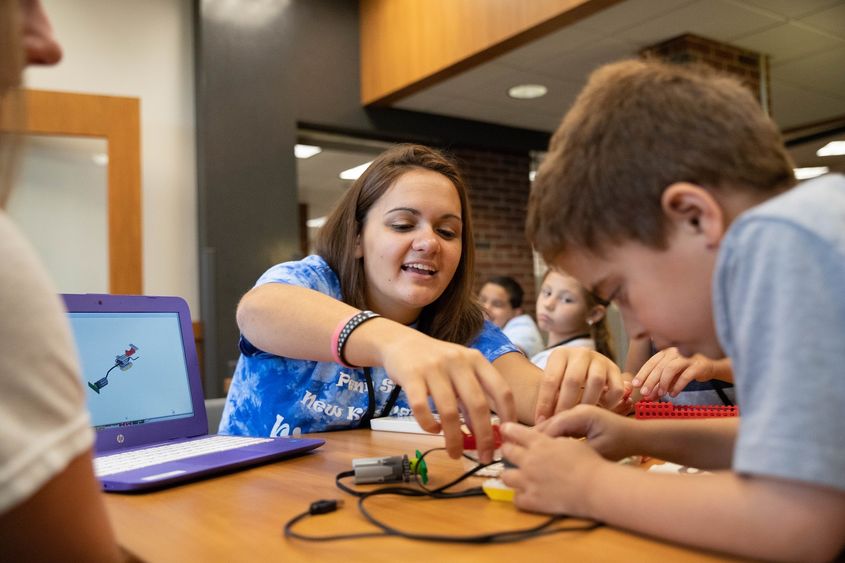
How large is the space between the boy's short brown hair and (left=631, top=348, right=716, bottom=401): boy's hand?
0.65 m

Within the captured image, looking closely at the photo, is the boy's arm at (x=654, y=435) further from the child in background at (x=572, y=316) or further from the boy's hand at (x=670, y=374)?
the child in background at (x=572, y=316)

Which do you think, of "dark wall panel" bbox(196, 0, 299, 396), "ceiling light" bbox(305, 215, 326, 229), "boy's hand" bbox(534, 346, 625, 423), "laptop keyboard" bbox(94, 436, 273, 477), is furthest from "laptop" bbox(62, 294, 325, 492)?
"ceiling light" bbox(305, 215, 326, 229)

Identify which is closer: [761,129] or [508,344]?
[761,129]

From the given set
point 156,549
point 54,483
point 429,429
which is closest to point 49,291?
point 54,483

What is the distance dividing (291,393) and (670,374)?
0.76m

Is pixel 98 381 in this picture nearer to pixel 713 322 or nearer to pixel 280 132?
pixel 713 322

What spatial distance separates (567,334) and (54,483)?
295 cm

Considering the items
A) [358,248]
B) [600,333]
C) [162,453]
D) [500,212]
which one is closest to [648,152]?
[162,453]

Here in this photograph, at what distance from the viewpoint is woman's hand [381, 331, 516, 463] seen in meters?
0.84

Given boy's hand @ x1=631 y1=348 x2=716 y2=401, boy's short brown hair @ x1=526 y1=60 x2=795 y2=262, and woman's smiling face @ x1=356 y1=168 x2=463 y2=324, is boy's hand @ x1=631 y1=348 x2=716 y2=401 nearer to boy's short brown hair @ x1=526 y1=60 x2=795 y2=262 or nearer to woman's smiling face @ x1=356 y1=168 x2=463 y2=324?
woman's smiling face @ x1=356 y1=168 x2=463 y2=324

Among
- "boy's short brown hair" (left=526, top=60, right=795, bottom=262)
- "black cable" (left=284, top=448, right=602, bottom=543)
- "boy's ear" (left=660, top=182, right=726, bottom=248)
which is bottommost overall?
"black cable" (left=284, top=448, right=602, bottom=543)

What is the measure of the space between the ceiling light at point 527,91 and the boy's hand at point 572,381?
13.4 ft

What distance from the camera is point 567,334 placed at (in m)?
3.34

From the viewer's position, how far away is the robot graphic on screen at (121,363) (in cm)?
117
